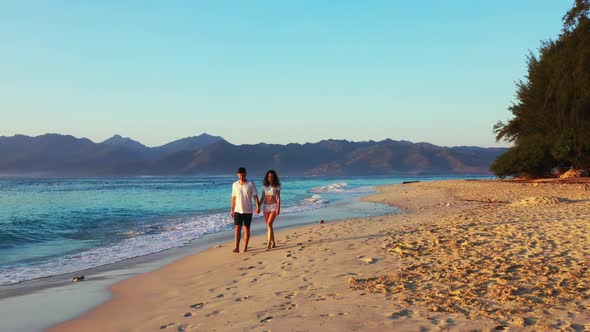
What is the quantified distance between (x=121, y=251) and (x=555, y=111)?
36730 mm

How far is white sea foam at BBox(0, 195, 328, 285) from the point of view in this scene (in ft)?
30.3

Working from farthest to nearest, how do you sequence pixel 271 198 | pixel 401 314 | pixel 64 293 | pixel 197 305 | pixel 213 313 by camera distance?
pixel 271 198 → pixel 64 293 → pixel 197 305 → pixel 213 313 → pixel 401 314

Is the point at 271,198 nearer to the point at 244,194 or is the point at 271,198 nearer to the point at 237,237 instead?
the point at 244,194

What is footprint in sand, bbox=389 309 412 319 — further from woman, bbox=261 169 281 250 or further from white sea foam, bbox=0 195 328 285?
white sea foam, bbox=0 195 328 285

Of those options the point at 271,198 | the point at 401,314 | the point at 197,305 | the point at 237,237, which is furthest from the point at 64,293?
the point at 401,314

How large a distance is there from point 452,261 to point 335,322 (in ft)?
11.3

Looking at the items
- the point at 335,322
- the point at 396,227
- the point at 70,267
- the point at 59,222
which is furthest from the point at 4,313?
the point at 59,222

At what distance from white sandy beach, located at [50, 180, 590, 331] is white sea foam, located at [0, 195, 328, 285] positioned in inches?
91.3

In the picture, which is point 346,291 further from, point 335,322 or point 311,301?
point 335,322

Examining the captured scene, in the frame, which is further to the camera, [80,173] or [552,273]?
[80,173]

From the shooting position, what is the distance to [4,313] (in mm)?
6027

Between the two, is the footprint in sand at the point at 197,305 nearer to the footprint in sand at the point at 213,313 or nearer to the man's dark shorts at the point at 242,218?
the footprint in sand at the point at 213,313

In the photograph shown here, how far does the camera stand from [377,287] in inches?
232

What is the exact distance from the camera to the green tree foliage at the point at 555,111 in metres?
30.5
